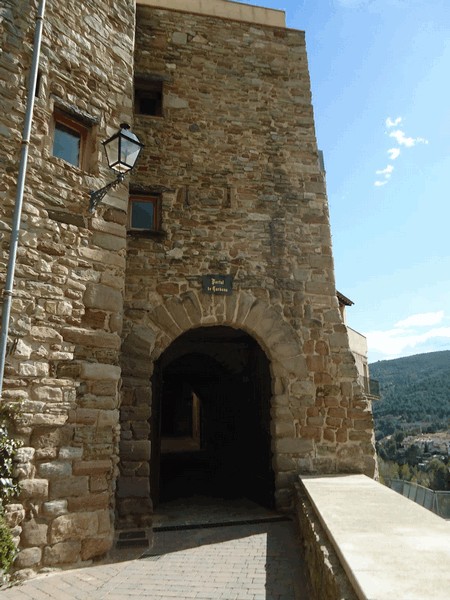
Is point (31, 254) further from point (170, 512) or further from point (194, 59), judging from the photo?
point (194, 59)

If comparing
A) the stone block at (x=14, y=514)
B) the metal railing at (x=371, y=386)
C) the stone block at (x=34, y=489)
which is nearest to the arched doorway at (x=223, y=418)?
the stone block at (x=34, y=489)

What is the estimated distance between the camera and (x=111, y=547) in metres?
4.33

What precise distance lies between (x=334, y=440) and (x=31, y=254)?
182 inches

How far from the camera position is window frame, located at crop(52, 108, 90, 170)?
487 centimetres

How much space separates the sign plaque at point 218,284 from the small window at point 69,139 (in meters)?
2.28

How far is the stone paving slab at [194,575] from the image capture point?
3.33 meters

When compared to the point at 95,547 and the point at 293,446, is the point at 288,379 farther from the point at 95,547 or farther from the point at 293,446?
the point at 95,547

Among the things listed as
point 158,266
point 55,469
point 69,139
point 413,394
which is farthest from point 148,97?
point 413,394

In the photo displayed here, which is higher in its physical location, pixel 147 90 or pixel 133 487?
pixel 147 90

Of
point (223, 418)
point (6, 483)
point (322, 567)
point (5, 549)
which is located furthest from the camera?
point (223, 418)

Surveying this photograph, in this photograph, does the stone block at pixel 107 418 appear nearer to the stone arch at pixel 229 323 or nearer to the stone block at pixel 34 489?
the stone block at pixel 34 489

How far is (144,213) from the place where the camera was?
21.3ft

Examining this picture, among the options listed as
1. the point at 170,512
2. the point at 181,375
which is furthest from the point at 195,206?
the point at 181,375

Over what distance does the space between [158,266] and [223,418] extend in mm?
5408
